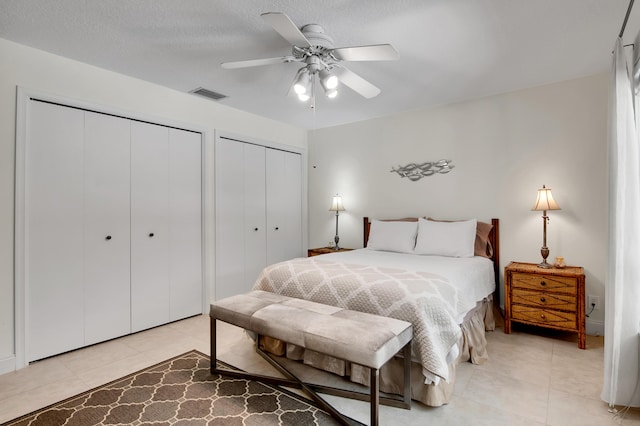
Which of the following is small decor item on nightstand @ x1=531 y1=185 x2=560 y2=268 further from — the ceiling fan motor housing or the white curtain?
the ceiling fan motor housing

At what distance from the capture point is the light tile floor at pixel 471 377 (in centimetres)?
191

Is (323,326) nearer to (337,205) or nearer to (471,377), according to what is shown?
(471,377)

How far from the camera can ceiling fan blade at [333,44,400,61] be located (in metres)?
2.00

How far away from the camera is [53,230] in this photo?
271cm

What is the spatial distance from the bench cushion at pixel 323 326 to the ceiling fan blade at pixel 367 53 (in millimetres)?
1595

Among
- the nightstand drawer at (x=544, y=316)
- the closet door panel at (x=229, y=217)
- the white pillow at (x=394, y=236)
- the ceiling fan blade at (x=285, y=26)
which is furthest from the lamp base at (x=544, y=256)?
the closet door panel at (x=229, y=217)

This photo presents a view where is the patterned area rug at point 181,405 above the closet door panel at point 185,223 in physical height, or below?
below

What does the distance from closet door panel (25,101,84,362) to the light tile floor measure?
24 cm

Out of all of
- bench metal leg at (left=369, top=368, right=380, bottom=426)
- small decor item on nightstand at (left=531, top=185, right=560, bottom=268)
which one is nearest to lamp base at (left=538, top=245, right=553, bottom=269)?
small decor item on nightstand at (left=531, top=185, right=560, bottom=268)

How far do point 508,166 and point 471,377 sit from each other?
7.22 feet

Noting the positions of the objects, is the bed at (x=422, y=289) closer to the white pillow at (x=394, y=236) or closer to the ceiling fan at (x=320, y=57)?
the white pillow at (x=394, y=236)

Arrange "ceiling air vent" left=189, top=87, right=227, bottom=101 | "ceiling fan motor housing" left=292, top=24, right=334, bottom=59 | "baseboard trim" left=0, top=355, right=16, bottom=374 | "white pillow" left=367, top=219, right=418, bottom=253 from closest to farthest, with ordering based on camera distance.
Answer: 1. "ceiling fan motor housing" left=292, top=24, right=334, bottom=59
2. "baseboard trim" left=0, top=355, right=16, bottom=374
3. "ceiling air vent" left=189, top=87, right=227, bottom=101
4. "white pillow" left=367, top=219, right=418, bottom=253

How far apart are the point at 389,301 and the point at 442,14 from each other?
184 cm

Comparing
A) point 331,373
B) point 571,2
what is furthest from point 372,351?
point 571,2
